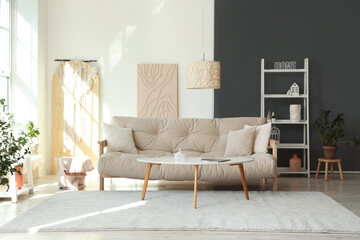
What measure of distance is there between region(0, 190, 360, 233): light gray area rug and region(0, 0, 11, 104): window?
2155 millimetres

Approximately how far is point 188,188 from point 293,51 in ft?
9.75

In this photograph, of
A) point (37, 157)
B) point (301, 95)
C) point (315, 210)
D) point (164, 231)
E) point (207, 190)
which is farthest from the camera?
point (301, 95)

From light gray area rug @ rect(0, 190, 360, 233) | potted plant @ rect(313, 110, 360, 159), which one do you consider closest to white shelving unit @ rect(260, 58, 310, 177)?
potted plant @ rect(313, 110, 360, 159)

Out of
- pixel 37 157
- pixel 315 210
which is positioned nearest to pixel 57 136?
pixel 37 157

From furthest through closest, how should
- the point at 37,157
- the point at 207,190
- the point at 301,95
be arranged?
the point at 301,95 < the point at 37,157 < the point at 207,190

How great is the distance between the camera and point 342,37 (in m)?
7.37

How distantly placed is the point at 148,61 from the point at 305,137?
9.12ft

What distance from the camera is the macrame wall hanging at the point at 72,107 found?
7.48 meters

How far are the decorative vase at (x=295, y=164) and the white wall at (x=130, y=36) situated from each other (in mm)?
1531

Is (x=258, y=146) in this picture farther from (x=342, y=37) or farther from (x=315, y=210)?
(x=342, y=37)

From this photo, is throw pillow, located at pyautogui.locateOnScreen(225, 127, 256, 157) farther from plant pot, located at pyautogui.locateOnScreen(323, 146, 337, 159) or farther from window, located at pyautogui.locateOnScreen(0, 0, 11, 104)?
window, located at pyautogui.locateOnScreen(0, 0, 11, 104)

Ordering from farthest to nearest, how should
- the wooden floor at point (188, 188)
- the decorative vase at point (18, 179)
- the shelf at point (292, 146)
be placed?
the shelf at point (292, 146) → the decorative vase at point (18, 179) → the wooden floor at point (188, 188)

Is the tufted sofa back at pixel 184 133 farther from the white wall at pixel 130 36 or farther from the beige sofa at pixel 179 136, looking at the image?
the white wall at pixel 130 36

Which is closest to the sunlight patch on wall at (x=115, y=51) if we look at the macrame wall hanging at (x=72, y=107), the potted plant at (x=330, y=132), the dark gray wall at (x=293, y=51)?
the macrame wall hanging at (x=72, y=107)
